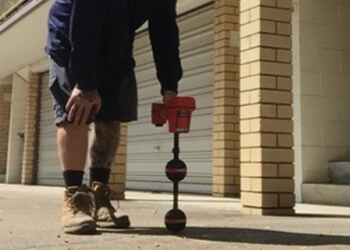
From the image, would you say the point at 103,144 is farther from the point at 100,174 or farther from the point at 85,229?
the point at 85,229

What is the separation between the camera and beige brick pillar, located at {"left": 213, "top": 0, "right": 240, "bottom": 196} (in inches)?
265

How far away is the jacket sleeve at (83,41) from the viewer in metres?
2.49

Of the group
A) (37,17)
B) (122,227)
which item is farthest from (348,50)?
(37,17)

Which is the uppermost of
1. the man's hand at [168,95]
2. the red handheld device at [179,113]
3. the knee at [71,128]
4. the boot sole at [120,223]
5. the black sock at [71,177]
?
the man's hand at [168,95]

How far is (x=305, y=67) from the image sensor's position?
6.06 metres

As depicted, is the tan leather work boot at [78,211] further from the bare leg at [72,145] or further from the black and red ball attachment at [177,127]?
the black and red ball attachment at [177,127]

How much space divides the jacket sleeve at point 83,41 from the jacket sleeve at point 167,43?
48 centimetres

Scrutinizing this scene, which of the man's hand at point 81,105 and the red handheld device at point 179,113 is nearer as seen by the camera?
the man's hand at point 81,105

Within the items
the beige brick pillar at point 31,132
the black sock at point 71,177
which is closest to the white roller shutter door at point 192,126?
the beige brick pillar at point 31,132

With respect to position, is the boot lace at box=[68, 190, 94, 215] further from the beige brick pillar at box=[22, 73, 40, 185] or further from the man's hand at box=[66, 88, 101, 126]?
the beige brick pillar at box=[22, 73, 40, 185]

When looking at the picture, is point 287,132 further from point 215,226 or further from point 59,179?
point 59,179

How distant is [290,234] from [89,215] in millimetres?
1005

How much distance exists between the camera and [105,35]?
272 cm

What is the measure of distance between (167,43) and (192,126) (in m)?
5.03
